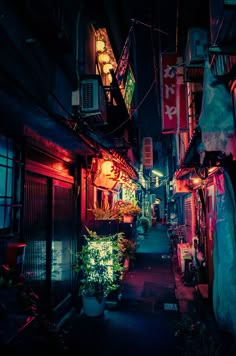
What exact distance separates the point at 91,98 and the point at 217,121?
4.57 metres

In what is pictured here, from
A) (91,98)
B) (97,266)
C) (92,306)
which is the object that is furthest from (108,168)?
(92,306)

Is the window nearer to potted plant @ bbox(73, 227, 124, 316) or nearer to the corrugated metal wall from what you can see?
the corrugated metal wall

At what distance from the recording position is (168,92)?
8961 millimetres

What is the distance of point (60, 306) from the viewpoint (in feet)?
23.1

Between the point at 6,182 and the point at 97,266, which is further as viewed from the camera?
the point at 97,266

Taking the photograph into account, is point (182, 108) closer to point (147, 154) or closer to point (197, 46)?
point (197, 46)

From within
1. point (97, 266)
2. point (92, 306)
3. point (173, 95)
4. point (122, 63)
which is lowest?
point (92, 306)

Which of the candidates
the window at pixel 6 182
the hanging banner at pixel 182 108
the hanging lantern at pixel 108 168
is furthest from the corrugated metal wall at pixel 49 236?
the hanging banner at pixel 182 108

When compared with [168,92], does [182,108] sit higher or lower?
lower

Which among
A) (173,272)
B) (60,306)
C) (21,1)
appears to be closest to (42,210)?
(60,306)

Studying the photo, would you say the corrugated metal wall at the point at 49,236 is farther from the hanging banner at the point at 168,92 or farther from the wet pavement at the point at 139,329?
the hanging banner at the point at 168,92

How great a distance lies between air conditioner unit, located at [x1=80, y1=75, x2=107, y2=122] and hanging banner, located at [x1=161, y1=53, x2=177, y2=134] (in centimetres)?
253

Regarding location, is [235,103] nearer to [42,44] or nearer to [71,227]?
[42,44]

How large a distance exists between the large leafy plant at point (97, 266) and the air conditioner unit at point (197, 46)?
6.18m
